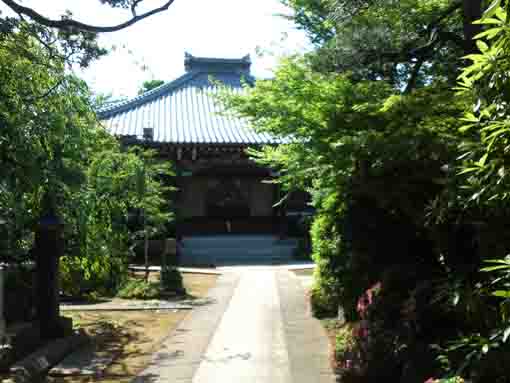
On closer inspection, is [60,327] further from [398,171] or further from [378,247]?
[398,171]

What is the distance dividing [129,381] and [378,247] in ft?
10.5

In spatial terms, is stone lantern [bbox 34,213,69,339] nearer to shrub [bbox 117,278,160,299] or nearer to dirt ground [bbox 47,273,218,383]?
dirt ground [bbox 47,273,218,383]

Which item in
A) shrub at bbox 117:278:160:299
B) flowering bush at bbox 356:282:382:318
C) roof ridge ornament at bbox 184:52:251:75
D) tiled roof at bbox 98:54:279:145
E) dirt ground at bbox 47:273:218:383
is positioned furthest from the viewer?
roof ridge ornament at bbox 184:52:251:75

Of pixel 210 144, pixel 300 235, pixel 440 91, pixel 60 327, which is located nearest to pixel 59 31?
pixel 60 327

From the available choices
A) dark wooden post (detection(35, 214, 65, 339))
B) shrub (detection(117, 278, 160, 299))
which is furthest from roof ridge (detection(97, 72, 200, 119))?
dark wooden post (detection(35, 214, 65, 339))

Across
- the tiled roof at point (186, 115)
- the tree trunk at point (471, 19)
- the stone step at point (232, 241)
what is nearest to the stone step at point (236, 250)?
the stone step at point (232, 241)

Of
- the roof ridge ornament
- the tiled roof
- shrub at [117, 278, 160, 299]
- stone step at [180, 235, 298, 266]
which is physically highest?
the roof ridge ornament

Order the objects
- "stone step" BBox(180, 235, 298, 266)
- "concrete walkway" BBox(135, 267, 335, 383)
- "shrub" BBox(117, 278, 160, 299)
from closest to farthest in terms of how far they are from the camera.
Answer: "concrete walkway" BBox(135, 267, 335, 383)
"shrub" BBox(117, 278, 160, 299)
"stone step" BBox(180, 235, 298, 266)

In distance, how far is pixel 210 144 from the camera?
17766mm

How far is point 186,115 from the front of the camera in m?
20.8

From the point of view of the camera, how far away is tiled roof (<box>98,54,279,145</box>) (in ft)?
60.2

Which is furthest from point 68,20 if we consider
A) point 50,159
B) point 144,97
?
point 144,97

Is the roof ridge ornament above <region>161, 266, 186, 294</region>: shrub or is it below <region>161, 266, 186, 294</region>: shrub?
above

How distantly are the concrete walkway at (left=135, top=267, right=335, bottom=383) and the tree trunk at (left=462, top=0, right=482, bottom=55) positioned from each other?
148 inches
